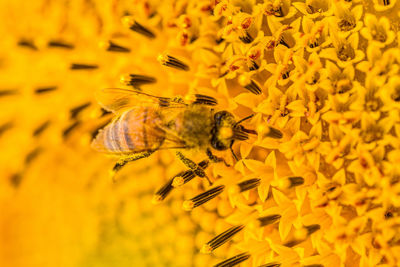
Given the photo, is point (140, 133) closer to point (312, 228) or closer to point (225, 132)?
point (225, 132)

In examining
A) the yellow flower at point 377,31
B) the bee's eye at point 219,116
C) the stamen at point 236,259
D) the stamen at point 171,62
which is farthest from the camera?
the stamen at point 171,62

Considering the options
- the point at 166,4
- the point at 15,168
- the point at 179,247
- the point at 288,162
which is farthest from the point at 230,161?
the point at 15,168

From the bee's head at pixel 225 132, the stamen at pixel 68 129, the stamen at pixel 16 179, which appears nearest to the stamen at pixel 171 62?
the bee's head at pixel 225 132

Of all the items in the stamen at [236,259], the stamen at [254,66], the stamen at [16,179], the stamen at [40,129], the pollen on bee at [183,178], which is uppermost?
the stamen at [254,66]

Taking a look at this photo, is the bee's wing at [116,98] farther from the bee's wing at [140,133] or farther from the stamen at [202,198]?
the stamen at [202,198]

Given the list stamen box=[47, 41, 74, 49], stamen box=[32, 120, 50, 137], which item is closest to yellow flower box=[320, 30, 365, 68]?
stamen box=[47, 41, 74, 49]

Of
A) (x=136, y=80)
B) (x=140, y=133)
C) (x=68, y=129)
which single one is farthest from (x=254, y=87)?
(x=68, y=129)

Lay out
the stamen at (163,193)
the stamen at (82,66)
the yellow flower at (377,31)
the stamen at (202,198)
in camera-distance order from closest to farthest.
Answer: the yellow flower at (377,31), the stamen at (202,198), the stamen at (163,193), the stamen at (82,66)
